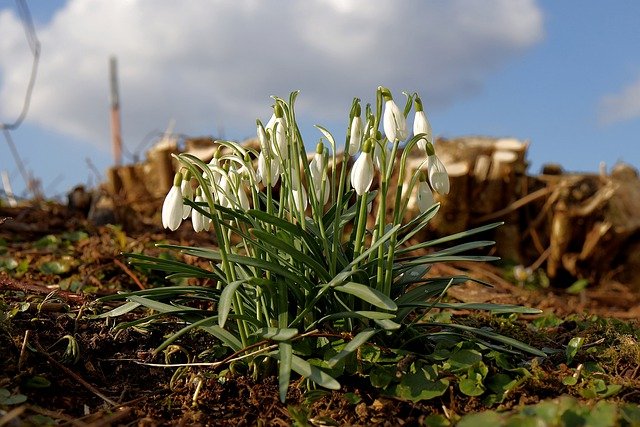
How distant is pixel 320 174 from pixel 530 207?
5443 millimetres

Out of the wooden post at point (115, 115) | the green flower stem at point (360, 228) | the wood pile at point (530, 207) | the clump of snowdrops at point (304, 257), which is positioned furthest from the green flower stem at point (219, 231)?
the wooden post at point (115, 115)

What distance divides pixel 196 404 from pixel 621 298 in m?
5.04

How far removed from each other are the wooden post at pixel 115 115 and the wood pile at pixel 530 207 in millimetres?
2268

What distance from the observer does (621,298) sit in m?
6.27

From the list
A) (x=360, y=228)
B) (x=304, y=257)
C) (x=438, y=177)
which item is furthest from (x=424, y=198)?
(x=304, y=257)

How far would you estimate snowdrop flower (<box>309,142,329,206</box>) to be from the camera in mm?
2346

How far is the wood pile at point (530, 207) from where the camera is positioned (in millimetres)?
6922

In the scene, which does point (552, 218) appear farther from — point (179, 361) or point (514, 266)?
point (179, 361)

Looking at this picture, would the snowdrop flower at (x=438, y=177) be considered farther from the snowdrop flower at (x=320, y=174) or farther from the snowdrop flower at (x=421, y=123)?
the snowdrop flower at (x=320, y=174)

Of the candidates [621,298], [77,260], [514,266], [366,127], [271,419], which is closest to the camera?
[271,419]

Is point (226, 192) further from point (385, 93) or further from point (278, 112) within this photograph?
point (385, 93)

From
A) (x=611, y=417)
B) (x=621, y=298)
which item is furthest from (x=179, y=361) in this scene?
(x=621, y=298)

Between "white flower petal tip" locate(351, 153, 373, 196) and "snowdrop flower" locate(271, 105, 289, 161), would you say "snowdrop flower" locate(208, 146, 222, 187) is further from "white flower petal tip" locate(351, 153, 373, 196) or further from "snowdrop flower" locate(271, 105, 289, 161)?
"white flower petal tip" locate(351, 153, 373, 196)

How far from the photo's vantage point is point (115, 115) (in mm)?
9906
